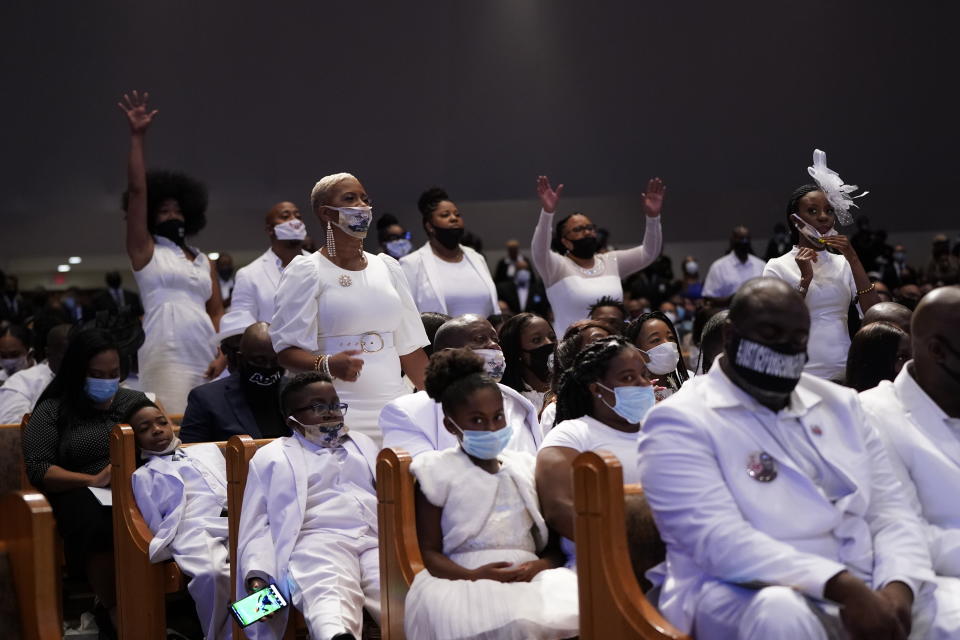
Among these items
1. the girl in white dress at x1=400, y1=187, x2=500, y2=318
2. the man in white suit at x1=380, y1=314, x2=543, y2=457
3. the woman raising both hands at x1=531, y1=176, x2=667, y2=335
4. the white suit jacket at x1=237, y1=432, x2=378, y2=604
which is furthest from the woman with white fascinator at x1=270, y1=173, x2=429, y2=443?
the woman raising both hands at x1=531, y1=176, x2=667, y2=335

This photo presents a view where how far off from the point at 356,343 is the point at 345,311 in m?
0.14

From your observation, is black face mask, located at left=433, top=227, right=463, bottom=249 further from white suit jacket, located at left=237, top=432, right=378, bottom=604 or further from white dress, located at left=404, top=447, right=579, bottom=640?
white dress, located at left=404, top=447, right=579, bottom=640

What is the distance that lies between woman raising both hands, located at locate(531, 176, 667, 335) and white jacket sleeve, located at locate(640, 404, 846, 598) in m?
3.57

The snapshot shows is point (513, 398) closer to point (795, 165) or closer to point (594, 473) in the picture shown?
point (594, 473)

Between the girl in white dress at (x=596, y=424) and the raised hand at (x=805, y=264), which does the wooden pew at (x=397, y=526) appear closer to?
the girl in white dress at (x=596, y=424)

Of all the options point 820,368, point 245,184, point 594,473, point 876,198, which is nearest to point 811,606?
point 594,473

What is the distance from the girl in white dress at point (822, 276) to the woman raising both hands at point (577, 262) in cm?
129

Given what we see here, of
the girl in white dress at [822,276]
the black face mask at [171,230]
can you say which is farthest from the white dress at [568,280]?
the black face mask at [171,230]

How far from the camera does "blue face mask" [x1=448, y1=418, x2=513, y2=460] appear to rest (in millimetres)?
3666

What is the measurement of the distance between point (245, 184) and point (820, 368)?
26.3 ft

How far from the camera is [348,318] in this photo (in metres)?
4.77

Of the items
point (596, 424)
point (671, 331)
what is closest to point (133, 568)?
point (596, 424)

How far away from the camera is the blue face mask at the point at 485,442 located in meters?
3.67

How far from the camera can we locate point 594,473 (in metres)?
3.04
